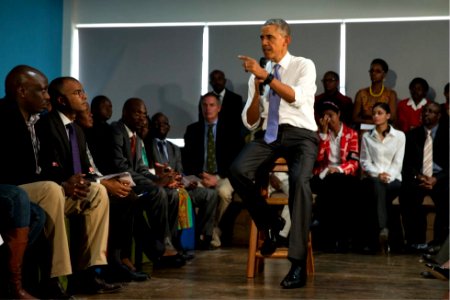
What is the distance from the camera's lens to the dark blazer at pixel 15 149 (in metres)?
3.54

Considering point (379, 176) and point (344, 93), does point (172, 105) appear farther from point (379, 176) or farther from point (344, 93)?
point (379, 176)

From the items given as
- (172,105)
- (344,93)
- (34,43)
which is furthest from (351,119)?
(34,43)

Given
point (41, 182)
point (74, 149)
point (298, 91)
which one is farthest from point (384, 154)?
point (41, 182)

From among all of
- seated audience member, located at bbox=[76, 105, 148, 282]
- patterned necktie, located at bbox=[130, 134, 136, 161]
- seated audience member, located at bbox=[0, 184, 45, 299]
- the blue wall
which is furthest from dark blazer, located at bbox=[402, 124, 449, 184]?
seated audience member, located at bbox=[0, 184, 45, 299]

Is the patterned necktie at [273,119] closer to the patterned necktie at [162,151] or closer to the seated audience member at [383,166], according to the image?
the patterned necktie at [162,151]

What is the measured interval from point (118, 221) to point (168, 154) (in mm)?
1994

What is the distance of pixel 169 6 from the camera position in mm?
8781

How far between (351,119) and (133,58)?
274 centimetres

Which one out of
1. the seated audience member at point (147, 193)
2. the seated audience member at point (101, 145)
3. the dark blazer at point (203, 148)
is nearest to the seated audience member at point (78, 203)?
the seated audience member at point (101, 145)

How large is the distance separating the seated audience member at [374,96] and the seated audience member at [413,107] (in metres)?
0.15

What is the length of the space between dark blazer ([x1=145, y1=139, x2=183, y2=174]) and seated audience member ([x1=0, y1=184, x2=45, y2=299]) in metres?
2.35

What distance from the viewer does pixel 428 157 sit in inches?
266

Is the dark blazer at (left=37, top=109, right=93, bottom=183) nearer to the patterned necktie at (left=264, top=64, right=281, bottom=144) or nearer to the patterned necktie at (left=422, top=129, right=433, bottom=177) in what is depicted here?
the patterned necktie at (left=264, top=64, right=281, bottom=144)

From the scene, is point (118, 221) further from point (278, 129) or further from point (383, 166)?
point (383, 166)
